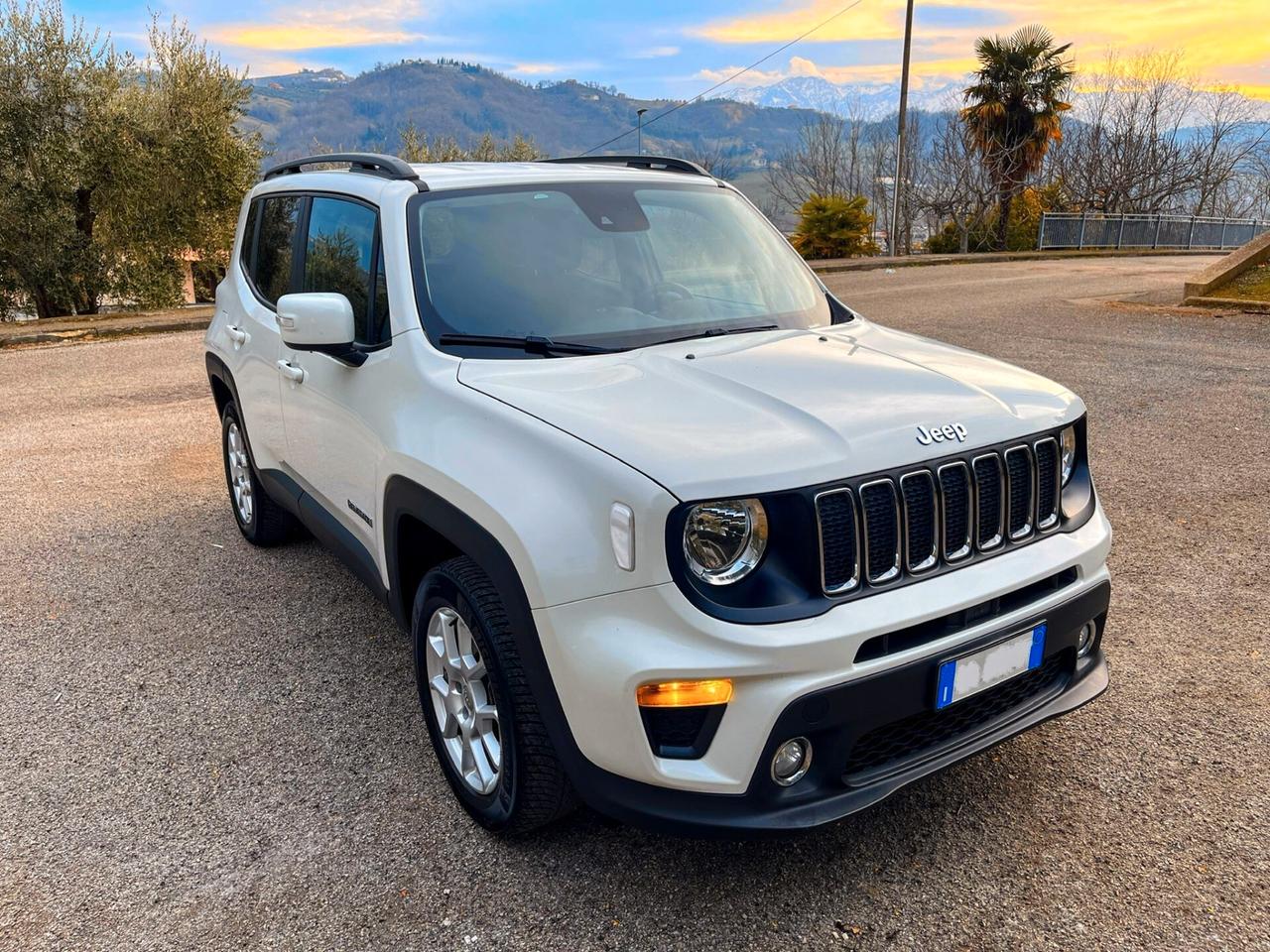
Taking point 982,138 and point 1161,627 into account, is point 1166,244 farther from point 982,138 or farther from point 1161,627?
point 1161,627

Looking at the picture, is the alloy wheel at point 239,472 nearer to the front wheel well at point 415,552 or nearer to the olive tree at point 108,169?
the front wheel well at point 415,552

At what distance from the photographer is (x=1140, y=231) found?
3275 cm

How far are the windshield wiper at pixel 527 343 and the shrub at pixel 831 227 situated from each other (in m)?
25.0

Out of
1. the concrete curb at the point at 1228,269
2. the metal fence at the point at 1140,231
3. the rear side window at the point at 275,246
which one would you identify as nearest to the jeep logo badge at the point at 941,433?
the rear side window at the point at 275,246

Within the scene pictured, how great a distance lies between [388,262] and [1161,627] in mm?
3312

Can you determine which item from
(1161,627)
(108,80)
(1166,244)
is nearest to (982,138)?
(1166,244)

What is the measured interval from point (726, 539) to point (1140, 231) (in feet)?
117

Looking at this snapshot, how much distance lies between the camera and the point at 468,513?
8.27 ft

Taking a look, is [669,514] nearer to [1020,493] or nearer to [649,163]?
[1020,493]

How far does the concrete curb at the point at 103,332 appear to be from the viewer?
42.4 ft

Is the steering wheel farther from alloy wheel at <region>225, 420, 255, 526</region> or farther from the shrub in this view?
the shrub

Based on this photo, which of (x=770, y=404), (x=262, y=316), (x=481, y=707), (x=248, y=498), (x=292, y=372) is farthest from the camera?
(x=248, y=498)

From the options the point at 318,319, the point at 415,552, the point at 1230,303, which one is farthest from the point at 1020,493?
the point at 1230,303

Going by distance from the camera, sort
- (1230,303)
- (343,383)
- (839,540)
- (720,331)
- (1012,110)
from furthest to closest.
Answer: (1012,110)
(1230,303)
(343,383)
(720,331)
(839,540)
